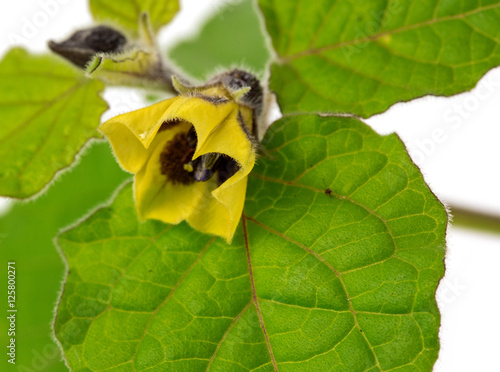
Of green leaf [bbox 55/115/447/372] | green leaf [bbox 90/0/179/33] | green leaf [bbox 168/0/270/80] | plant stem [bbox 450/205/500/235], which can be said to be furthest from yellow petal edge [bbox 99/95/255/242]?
green leaf [bbox 168/0/270/80]

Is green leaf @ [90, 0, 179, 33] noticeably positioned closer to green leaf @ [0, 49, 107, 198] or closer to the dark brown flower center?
green leaf @ [0, 49, 107, 198]

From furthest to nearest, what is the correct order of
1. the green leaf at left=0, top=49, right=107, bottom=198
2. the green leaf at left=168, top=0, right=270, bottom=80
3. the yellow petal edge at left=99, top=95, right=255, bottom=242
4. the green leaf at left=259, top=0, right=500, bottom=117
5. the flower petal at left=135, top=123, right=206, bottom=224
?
1. the green leaf at left=168, top=0, right=270, bottom=80
2. the green leaf at left=0, top=49, right=107, bottom=198
3. the green leaf at left=259, top=0, right=500, bottom=117
4. the flower petal at left=135, top=123, right=206, bottom=224
5. the yellow petal edge at left=99, top=95, right=255, bottom=242

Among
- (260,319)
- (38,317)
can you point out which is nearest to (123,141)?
(260,319)

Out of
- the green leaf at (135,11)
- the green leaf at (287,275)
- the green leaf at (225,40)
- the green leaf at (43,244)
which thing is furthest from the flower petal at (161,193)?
the green leaf at (225,40)

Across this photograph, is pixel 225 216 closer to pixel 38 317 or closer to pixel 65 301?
pixel 65 301

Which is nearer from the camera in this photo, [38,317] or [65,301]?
[65,301]
